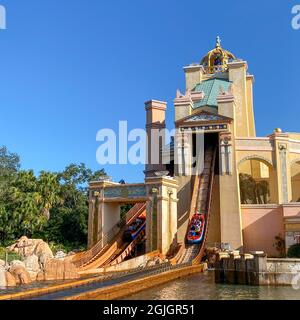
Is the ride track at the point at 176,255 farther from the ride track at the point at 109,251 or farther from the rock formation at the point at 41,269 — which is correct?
the rock formation at the point at 41,269

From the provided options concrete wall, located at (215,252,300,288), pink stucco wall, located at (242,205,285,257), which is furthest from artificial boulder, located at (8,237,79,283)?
pink stucco wall, located at (242,205,285,257)

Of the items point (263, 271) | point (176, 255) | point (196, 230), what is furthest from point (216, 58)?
point (263, 271)

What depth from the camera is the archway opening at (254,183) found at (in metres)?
36.8

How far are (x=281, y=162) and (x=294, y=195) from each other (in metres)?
7.01

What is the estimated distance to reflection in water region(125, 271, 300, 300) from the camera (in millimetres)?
13805

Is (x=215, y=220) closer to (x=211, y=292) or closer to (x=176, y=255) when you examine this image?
(x=176, y=255)

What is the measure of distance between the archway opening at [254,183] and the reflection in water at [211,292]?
1999cm

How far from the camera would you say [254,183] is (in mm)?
37219

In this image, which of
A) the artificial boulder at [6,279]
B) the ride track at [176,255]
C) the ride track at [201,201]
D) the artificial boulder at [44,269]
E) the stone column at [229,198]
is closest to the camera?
the artificial boulder at [6,279]

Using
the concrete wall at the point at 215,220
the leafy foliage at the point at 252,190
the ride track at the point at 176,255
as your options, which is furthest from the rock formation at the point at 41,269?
the leafy foliage at the point at 252,190

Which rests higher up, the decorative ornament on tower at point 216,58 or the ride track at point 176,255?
the decorative ornament on tower at point 216,58

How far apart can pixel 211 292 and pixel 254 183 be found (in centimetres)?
2328
